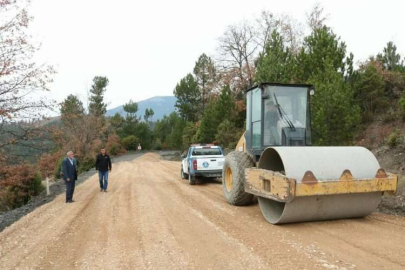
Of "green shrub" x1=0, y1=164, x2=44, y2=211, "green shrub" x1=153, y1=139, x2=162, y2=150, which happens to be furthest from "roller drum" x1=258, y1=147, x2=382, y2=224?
"green shrub" x1=153, y1=139, x2=162, y2=150

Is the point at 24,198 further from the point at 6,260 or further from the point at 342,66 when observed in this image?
the point at 342,66

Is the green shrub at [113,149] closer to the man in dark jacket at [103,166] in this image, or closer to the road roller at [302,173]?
the man in dark jacket at [103,166]

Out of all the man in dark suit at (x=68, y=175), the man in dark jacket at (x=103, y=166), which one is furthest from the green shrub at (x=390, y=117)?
the man in dark suit at (x=68, y=175)

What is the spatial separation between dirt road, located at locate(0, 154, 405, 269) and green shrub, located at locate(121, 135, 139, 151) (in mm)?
54892

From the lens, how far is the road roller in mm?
5898

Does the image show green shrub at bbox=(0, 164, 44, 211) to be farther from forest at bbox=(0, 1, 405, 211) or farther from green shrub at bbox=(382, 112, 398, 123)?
green shrub at bbox=(382, 112, 398, 123)

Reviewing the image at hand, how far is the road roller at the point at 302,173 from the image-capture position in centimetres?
590

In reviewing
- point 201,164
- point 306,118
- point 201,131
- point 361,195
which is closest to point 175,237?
point 361,195

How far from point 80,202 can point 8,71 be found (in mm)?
4866

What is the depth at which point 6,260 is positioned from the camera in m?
5.16

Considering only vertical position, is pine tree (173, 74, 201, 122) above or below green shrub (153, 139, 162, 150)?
above

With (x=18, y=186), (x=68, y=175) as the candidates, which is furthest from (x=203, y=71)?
(x=68, y=175)

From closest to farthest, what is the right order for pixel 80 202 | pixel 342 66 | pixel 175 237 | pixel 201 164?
pixel 175 237 → pixel 80 202 → pixel 201 164 → pixel 342 66

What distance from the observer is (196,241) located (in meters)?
5.79
